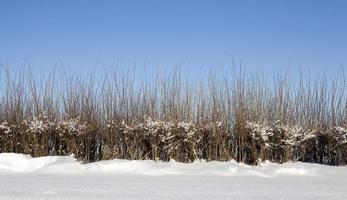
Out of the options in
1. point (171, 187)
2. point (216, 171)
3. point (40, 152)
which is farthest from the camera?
point (40, 152)

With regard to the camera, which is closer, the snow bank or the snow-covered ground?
the snow-covered ground

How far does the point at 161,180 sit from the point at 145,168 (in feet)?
3.55

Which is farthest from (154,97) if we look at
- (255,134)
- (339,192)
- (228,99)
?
(339,192)

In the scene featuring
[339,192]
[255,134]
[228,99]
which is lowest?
[339,192]

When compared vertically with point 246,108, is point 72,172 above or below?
below

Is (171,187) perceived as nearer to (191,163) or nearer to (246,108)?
(191,163)

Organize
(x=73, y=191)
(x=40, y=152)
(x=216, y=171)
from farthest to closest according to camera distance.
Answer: (x=40, y=152) < (x=216, y=171) < (x=73, y=191)

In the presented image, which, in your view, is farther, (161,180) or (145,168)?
(145,168)

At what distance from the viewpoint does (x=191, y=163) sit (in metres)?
7.10

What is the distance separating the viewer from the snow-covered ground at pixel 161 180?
4.12 m

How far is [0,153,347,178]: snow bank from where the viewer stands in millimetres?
6316

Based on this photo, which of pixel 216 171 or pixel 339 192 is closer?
pixel 339 192

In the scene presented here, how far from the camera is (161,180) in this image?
5418 millimetres

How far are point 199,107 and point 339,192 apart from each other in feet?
12.0
